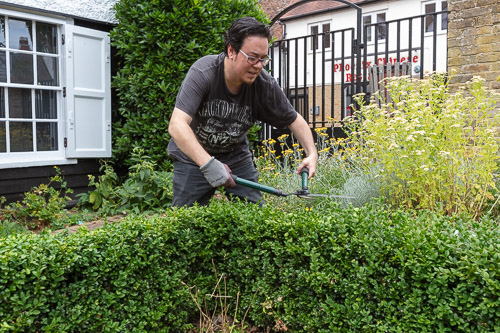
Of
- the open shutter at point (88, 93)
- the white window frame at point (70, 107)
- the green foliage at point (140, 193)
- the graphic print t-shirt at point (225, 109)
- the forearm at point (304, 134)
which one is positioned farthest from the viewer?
the open shutter at point (88, 93)

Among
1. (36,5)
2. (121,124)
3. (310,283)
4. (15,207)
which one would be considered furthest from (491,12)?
(15,207)

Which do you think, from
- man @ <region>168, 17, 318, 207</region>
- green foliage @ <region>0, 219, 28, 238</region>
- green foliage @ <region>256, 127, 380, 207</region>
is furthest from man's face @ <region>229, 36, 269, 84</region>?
green foliage @ <region>0, 219, 28, 238</region>

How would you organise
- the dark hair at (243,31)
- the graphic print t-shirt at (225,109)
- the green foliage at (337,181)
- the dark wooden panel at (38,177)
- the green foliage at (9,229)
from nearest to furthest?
the dark hair at (243,31) → the graphic print t-shirt at (225,109) → the green foliage at (337,181) → the green foliage at (9,229) → the dark wooden panel at (38,177)

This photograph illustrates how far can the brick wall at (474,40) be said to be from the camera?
543cm

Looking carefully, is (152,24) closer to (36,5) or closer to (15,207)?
(36,5)

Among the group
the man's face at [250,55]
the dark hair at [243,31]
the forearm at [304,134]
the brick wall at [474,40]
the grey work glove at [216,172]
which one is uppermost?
the brick wall at [474,40]

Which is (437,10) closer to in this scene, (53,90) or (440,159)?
(53,90)

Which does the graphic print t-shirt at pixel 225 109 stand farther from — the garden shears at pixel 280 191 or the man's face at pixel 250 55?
the garden shears at pixel 280 191

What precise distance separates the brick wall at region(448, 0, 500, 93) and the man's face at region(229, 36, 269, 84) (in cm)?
350

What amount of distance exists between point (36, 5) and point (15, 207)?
8.45 feet

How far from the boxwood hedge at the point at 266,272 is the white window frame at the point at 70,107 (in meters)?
4.10

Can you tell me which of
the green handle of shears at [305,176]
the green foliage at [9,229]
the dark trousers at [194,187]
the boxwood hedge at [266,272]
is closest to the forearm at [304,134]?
the green handle of shears at [305,176]

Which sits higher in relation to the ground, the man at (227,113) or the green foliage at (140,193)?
the man at (227,113)

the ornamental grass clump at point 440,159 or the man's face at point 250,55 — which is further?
the ornamental grass clump at point 440,159
